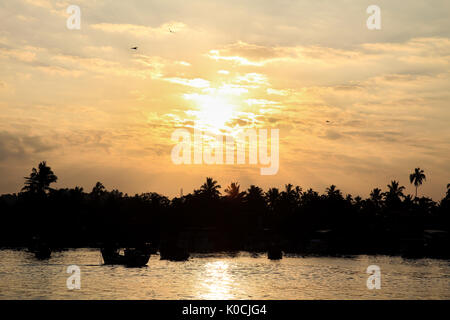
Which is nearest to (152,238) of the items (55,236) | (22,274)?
(55,236)

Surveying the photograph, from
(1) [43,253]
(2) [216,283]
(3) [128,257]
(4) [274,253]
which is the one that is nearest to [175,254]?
(3) [128,257]

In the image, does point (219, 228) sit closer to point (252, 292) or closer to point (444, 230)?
point (444, 230)

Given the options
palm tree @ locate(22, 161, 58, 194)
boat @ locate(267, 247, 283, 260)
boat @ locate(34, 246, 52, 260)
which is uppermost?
palm tree @ locate(22, 161, 58, 194)

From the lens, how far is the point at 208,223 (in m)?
162

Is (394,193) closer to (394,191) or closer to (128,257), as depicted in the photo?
(394,191)

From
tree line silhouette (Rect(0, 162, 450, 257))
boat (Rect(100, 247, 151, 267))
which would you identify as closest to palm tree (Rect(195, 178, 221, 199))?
tree line silhouette (Rect(0, 162, 450, 257))

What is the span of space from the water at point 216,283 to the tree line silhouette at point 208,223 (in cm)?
5676

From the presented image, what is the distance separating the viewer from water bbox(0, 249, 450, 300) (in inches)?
2392

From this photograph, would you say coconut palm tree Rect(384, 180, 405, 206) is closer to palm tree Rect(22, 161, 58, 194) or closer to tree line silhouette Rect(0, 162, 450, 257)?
tree line silhouette Rect(0, 162, 450, 257)

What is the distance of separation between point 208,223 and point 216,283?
88814mm

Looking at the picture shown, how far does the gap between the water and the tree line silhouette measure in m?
56.8

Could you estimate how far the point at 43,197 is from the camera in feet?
518

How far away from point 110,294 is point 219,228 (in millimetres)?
106443

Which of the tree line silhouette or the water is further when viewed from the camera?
the tree line silhouette
